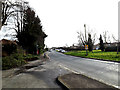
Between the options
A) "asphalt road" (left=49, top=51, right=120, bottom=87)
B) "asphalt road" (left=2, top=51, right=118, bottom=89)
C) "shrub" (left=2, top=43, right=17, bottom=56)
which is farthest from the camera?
"shrub" (left=2, top=43, right=17, bottom=56)

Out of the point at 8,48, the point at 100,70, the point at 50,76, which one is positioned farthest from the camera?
the point at 8,48

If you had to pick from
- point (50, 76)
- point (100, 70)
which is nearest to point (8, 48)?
point (50, 76)

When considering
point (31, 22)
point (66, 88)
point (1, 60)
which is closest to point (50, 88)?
point (66, 88)

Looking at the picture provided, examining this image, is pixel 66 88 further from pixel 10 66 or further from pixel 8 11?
pixel 8 11

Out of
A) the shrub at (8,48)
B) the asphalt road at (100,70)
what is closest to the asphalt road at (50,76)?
the asphalt road at (100,70)

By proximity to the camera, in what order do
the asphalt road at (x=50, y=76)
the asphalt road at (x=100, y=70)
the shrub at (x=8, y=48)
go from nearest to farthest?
the asphalt road at (x=50, y=76), the asphalt road at (x=100, y=70), the shrub at (x=8, y=48)

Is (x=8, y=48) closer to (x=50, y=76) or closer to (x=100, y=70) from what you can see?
(x=50, y=76)

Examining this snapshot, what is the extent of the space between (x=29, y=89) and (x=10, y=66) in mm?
7156

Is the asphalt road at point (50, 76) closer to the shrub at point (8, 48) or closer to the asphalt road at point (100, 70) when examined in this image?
the asphalt road at point (100, 70)

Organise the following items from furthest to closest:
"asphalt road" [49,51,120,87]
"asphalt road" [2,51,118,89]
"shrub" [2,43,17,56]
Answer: "shrub" [2,43,17,56], "asphalt road" [49,51,120,87], "asphalt road" [2,51,118,89]

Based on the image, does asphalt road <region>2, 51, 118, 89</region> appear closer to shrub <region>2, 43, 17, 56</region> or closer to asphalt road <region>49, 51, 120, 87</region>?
asphalt road <region>49, 51, 120, 87</region>

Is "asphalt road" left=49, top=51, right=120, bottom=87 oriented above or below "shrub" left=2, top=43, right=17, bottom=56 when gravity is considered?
below

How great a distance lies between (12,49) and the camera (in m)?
Answer: 13.9

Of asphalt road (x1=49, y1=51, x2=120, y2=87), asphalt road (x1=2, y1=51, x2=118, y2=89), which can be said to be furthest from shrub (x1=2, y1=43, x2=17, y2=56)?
asphalt road (x1=49, y1=51, x2=120, y2=87)
